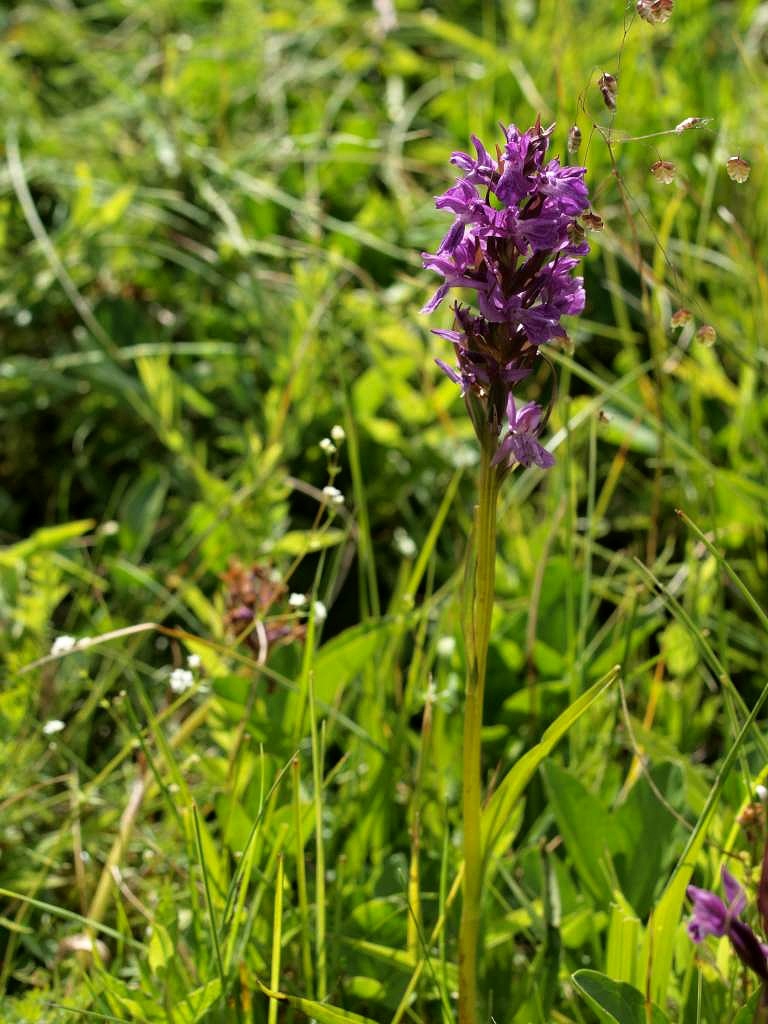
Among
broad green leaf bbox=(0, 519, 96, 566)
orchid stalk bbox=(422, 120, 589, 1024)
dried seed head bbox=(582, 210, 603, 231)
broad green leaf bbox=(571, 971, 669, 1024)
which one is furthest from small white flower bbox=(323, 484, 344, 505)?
broad green leaf bbox=(0, 519, 96, 566)

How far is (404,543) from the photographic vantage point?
204 centimetres

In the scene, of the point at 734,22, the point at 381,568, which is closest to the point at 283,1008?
the point at 381,568

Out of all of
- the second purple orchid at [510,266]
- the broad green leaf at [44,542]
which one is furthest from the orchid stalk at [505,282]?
the broad green leaf at [44,542]

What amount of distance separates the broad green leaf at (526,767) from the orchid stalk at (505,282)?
81 millimetres

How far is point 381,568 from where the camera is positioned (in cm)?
218

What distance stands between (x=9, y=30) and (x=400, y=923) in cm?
292

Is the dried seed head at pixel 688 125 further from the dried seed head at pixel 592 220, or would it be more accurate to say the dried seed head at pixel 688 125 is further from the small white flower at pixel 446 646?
the small white flower at pixel 446 646

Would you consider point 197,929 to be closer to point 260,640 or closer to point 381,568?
point 260,640

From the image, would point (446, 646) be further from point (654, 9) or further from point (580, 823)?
point (654, 9)

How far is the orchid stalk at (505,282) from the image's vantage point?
98 cm

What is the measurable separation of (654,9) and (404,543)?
1.08 m

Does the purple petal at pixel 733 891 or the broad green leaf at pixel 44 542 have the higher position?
the purple petal at pixel 733 891

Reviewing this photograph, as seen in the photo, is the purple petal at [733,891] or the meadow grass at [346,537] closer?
the purple petal at [733,891]

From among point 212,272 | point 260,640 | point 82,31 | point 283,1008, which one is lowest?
point 283,1008
